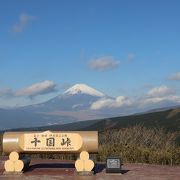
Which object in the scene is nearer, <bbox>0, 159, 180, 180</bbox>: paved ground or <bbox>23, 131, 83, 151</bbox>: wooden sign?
<bbox>0, 159, 180, 180</bbox>: paved ground

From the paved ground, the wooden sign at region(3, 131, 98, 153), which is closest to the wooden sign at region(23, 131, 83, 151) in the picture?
the wooden sign at region(3, 131, 98, 153)

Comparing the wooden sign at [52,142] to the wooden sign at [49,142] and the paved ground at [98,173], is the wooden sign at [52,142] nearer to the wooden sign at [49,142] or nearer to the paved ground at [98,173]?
the wooden sign at [49,142]

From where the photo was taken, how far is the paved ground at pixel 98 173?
1520 centimetres

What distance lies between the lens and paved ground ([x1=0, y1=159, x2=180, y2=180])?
15203 millimetres

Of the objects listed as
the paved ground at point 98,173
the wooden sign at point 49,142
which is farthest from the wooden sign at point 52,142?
the paved ground at point 98,173

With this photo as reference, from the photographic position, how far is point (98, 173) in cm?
1608

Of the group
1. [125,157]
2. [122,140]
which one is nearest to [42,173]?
[125,157]

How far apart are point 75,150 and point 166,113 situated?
3418 inches

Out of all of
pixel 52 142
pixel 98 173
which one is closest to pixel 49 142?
pixel 52 142

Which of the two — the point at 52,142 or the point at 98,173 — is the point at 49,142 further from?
the point at 98,173

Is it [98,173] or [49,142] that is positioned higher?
[49,142]

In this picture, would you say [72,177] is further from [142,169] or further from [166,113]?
[166,113]

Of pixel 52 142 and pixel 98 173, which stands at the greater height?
pixel 52 142

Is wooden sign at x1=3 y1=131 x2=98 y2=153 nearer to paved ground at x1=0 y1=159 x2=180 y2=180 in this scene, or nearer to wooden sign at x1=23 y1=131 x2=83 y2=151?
wooden sign at x1=23 y1=131 x2=83 y2=151
